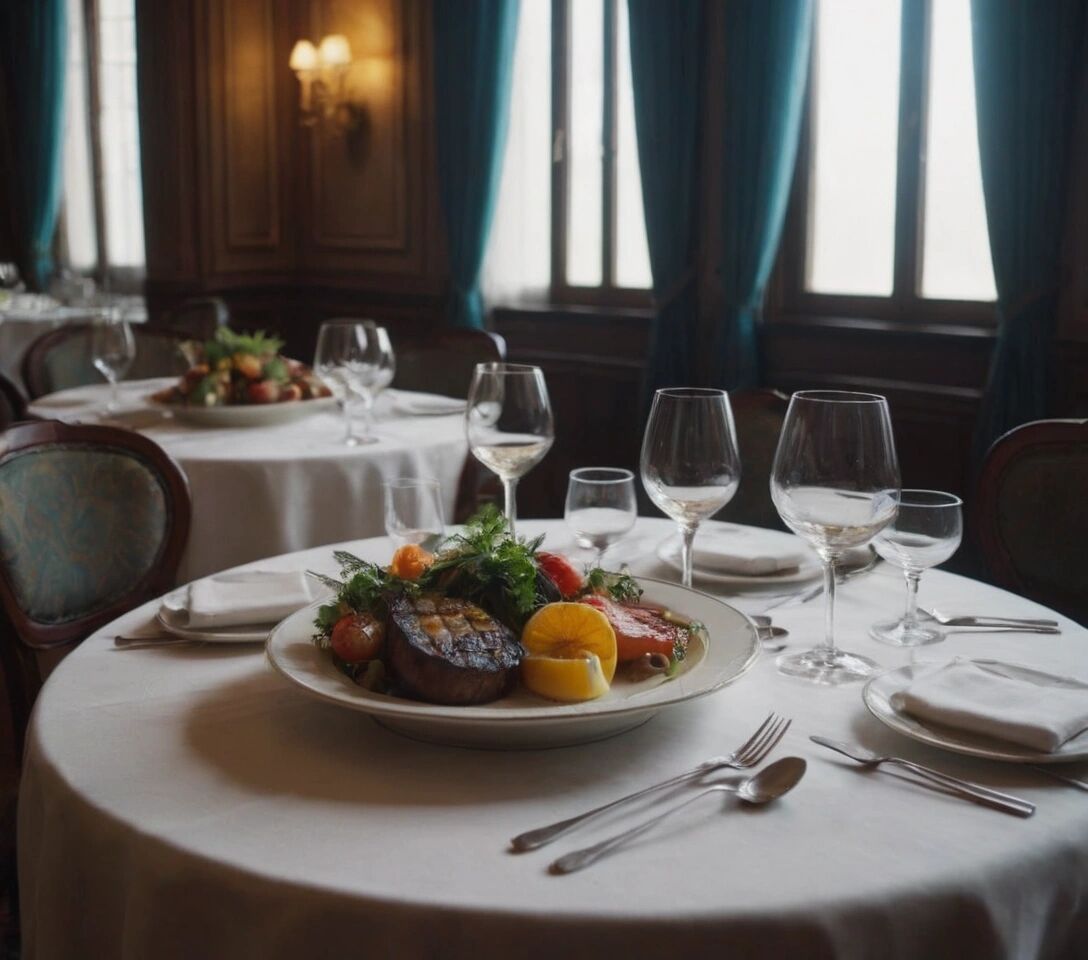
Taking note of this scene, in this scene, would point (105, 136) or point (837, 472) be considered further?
point (105, 136)

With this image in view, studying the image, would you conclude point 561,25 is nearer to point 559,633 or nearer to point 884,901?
point 559,633

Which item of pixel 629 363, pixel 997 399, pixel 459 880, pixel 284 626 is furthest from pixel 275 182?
pixel 459 880

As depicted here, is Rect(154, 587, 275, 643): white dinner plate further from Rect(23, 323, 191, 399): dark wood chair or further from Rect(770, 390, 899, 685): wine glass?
Rect(23, 323, 191, 399): dark wood chair

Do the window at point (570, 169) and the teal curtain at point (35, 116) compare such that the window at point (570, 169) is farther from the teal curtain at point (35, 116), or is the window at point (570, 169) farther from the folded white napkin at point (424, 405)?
the teal curtain at point (35, 116)

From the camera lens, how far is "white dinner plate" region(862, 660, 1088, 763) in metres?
0.96

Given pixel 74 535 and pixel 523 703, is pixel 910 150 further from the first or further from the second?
pixel 523 703

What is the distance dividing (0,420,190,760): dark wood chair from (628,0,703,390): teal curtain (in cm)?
273

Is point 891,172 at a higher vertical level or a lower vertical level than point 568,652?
higher

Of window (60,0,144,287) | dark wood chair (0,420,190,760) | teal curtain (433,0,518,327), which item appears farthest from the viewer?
window (60,0,144,287)

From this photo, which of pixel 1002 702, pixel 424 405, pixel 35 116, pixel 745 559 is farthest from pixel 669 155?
pixel 35 116

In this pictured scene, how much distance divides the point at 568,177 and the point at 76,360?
6.90ft

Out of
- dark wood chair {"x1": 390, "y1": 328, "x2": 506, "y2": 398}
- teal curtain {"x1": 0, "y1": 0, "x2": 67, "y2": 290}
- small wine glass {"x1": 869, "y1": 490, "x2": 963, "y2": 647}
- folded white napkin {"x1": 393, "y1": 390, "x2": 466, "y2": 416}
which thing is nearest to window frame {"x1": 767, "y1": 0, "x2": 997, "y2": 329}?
dark wood chair {"x1": 390, "y1": 328, "x2": 506, "y2": 398}

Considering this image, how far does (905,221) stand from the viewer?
12.6 feet

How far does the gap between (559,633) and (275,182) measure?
5693 millimetres
